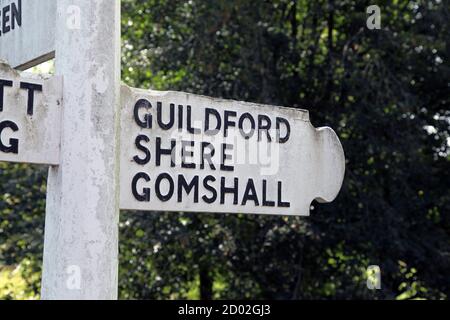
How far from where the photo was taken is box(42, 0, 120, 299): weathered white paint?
6.94ft

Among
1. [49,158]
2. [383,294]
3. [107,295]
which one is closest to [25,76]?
[49,158]

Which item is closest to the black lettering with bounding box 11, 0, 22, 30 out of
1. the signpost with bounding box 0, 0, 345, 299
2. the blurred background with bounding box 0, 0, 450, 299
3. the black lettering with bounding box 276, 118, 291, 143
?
the signpost with bounding box 0, 0, 345, 299

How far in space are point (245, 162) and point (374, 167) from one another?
23.4 feet

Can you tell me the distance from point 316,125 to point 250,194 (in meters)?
6.81

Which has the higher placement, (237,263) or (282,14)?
(282,14)

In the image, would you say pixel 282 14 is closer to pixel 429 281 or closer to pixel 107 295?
pixel 429 281

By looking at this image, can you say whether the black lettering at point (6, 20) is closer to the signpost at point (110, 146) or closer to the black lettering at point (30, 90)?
the signpost at point (110, 146)

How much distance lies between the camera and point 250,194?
248 cm

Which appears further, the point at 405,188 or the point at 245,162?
the point at 405,188

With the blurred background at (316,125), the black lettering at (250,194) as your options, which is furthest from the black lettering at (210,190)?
the blurred background at (316,125)

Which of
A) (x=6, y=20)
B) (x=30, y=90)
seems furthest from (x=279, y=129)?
→ (x=6, y=20)

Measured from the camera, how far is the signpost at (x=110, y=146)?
6.95 ft

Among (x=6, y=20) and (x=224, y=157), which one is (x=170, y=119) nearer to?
(x=224, y=157)

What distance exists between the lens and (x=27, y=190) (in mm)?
9562
